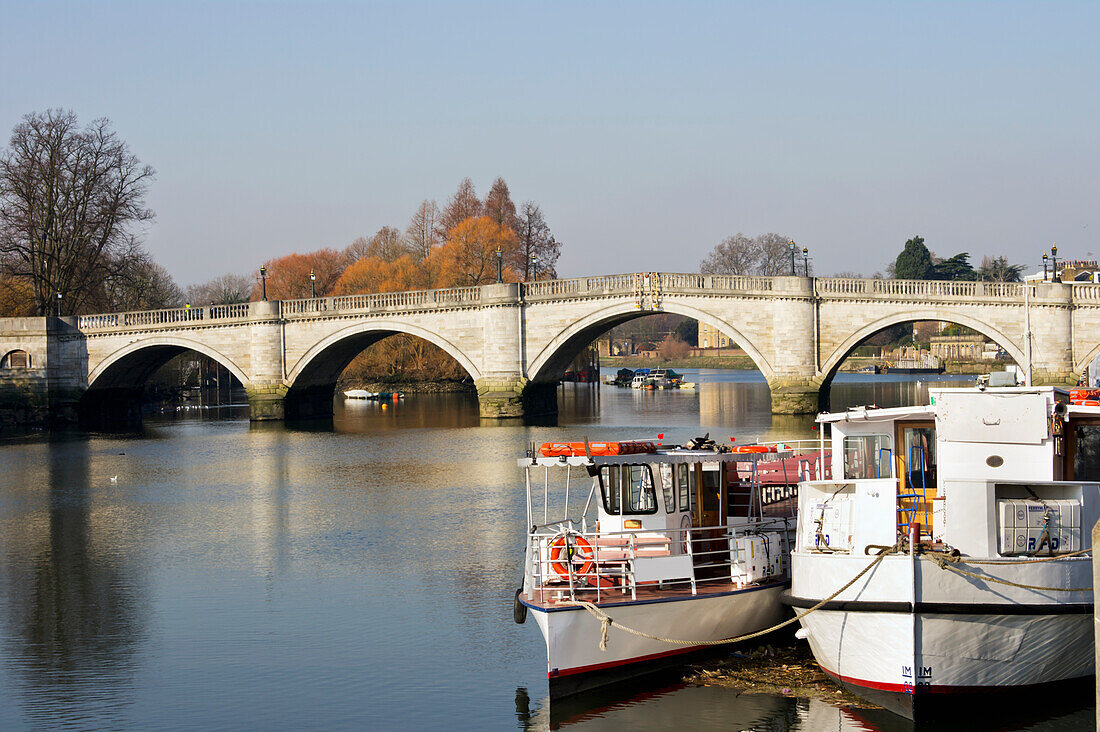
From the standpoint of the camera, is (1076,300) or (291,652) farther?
(1076,300)

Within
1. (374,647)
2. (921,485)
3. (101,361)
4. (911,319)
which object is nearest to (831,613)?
(921,485)

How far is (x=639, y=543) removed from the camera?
14.6 m

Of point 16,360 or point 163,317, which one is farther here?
point 163,317

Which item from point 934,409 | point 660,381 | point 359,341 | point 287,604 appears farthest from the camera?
point 660,381

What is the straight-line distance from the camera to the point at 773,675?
1398 centimetres

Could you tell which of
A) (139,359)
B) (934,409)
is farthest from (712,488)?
(139,359)

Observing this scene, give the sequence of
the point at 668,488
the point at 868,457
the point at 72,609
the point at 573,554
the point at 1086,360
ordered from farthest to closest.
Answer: the point at 1086,360
the point at 72,609
the point at 668,488
the point at 573,554
the point at 868,457

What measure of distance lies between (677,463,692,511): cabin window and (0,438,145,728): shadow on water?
732 cm

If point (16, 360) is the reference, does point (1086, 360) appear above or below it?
below

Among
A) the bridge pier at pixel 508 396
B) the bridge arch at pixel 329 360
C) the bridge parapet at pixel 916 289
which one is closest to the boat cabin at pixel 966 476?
the bridge parapet at pixel 916 289

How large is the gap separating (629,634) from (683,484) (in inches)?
99.7

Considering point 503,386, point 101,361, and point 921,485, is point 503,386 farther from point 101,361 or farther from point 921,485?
point 921,485

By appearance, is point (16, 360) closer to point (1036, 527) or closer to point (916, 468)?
point (916, 468)

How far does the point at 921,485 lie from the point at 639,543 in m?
3.51
